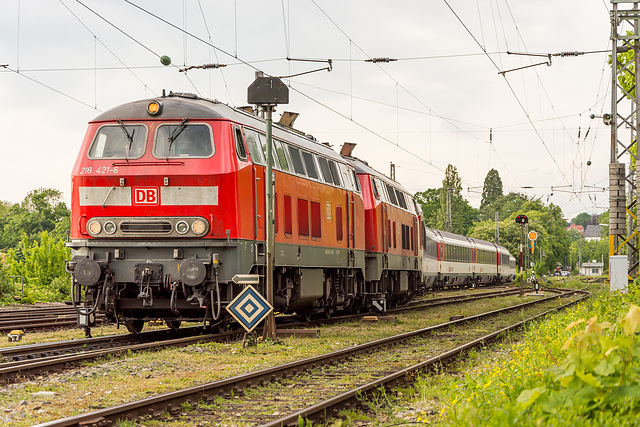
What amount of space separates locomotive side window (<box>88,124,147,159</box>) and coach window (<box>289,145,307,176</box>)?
3.66 meters

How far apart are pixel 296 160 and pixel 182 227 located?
4210 millimetres

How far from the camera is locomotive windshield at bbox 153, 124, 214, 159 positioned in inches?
526

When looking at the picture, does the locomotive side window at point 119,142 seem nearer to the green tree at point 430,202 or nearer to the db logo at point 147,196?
the db logo at point 147,196

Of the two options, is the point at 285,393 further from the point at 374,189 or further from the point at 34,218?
the point at 34,218

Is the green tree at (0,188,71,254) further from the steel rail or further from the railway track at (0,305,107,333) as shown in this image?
the steel rail

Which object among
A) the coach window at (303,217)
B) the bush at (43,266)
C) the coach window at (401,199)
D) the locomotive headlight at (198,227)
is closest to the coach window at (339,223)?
the coach window at (303,217)

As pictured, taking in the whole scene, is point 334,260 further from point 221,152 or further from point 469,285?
point 469,285

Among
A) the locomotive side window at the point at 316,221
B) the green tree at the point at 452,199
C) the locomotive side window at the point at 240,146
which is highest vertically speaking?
the green tree at the point at 452,199

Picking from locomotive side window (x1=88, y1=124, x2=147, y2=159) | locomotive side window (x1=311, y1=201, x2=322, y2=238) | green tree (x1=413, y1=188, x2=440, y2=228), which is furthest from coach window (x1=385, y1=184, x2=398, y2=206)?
green tree (x1=413, y1=188, x2=440, y2=228)

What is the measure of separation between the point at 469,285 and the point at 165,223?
44.5 m

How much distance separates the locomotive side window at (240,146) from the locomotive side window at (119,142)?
1570mm

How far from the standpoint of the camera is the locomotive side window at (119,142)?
44.2 feet

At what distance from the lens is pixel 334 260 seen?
18266 millimetres

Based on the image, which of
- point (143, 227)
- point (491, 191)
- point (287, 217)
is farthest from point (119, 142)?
point (491, 191)
